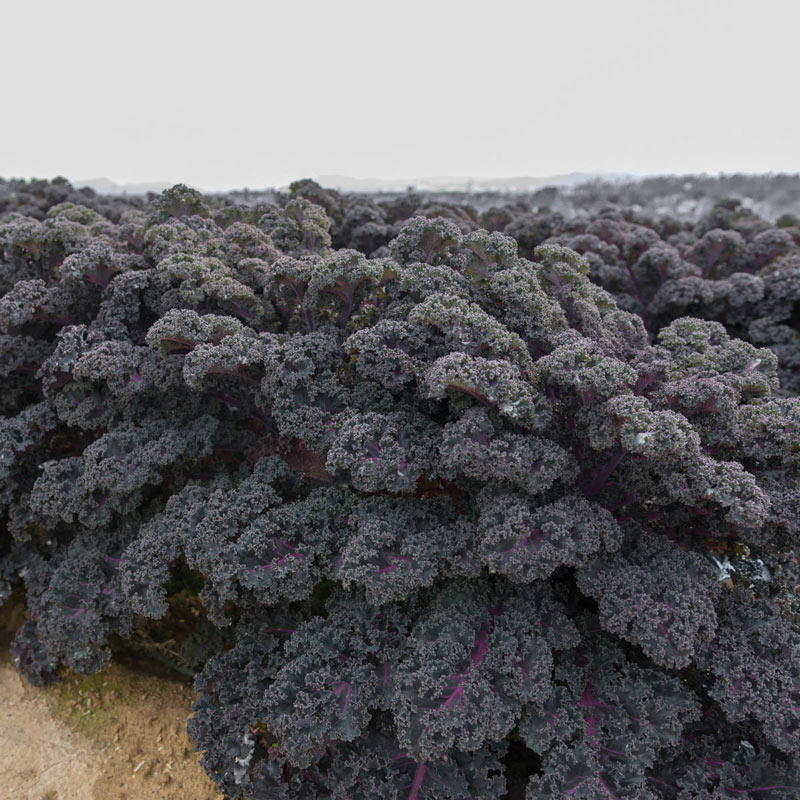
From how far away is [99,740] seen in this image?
3.41 meters

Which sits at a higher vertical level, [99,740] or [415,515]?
[415,515]

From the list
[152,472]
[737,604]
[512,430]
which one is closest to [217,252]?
[152,472]

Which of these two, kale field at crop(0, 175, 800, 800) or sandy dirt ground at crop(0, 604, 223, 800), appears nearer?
kale field at crop(0, 175, 800, 800)

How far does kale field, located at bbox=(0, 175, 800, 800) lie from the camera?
2.33 meters

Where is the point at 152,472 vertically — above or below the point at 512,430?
below

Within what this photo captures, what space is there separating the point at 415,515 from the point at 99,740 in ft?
8.55

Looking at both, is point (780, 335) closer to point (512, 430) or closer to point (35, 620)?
point (512, 430)

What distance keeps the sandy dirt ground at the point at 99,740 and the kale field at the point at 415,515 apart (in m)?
0.19

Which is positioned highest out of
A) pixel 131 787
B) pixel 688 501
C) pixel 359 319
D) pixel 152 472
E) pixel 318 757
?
pixel 359 319

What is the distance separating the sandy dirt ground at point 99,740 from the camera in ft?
10.4

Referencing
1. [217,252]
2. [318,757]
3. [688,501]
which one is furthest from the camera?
[217,252]

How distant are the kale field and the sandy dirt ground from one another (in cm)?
19

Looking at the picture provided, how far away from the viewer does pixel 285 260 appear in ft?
10.8

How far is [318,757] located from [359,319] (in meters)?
2.27
